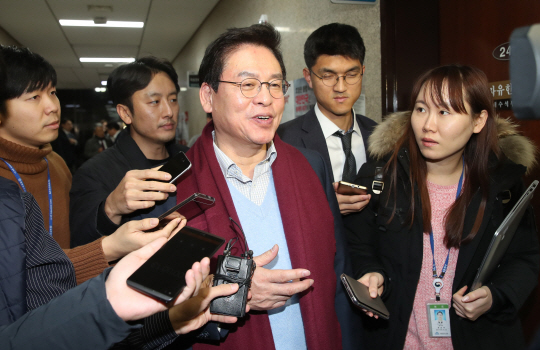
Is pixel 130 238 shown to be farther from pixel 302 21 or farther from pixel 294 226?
pixel 302 21

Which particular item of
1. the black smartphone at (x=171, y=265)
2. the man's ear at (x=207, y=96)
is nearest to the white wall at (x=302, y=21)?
the man's ear at (x=207, y=96)

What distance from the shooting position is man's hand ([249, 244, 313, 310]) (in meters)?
1.16

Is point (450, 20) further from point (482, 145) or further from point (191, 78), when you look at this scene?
point (191, 78)

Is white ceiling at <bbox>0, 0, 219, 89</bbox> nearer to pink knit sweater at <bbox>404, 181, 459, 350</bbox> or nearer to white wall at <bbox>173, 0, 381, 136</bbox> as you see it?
white wall at <bbox>173, 0, 381, 136</bbox>

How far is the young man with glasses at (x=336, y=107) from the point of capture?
2207 mm

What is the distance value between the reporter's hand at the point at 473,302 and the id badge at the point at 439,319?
0.08 meters

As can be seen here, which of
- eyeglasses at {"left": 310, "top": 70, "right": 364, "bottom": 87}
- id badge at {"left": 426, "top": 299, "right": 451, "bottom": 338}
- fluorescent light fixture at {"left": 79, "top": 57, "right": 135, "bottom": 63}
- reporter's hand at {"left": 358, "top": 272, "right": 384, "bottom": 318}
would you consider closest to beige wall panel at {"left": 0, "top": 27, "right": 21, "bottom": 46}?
fluorescent light fixture at {"left": 79, "top": 57, "right": 135, "bottom": 63}

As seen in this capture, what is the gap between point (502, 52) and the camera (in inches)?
89.7

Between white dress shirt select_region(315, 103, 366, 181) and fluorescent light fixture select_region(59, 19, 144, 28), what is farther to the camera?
fluorescent light fixture select_region(59, 19, 144, 28)

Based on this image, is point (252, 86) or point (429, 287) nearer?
point (252, 86)

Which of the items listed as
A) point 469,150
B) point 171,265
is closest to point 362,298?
point 171,265

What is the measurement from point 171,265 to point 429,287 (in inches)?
46.7

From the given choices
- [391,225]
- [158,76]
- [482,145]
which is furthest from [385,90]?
[158,76]

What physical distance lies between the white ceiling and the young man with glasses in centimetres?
469
